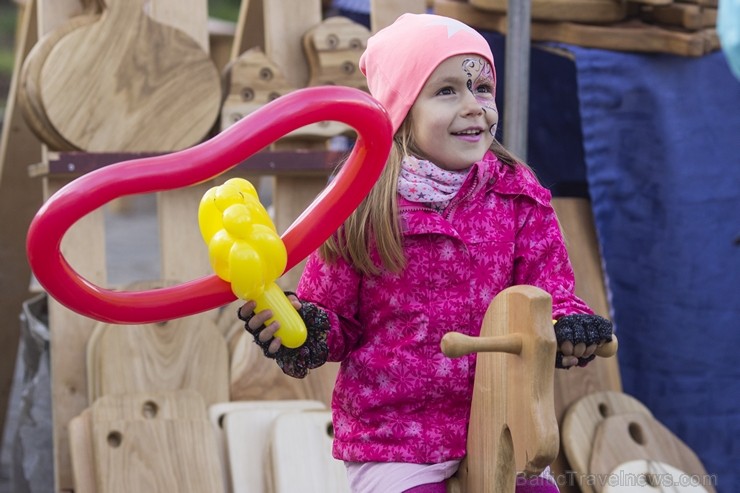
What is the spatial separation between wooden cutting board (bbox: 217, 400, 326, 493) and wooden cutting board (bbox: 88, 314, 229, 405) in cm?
10

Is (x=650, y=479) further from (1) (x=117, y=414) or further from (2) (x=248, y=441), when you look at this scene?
(1) (x=117, y=414)

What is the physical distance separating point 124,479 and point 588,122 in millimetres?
1325

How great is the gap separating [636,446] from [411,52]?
120 cm

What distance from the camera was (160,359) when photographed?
2.53 meters

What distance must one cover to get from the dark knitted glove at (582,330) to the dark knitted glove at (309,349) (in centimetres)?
34

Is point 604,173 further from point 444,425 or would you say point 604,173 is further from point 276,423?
point 444,425

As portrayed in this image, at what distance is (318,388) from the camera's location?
8.50ft

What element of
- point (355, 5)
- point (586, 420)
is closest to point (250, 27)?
point (355, 5)

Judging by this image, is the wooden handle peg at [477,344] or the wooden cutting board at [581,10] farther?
the wooden cutting board at [581,10]

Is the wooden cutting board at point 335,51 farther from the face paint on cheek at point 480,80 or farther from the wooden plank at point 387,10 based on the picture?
the face paint on cheek at point 480,80

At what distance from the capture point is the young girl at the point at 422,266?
1705 mm

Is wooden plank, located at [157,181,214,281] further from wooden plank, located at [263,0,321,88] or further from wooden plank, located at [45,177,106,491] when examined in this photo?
wooden plank, located at [263,0,321,88]

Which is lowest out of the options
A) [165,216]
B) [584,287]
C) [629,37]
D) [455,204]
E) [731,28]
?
[584,287]

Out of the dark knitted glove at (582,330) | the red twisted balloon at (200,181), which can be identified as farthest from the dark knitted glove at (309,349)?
the dark knitted glove at (582,330)
